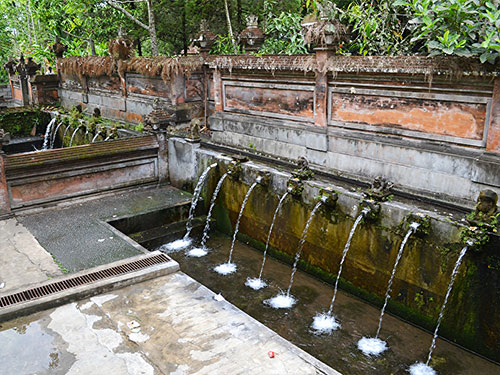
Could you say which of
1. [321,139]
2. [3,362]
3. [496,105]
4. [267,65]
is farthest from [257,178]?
[3,362]

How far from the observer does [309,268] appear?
25.6 feet

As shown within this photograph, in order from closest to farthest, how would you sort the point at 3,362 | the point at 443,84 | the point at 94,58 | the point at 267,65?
the point at 3,362, the point at 443,84, the point at 267,65, the point at 94,58

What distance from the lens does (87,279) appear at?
19.0 feet

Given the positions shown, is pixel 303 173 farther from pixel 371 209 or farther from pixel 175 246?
pixel 175 246

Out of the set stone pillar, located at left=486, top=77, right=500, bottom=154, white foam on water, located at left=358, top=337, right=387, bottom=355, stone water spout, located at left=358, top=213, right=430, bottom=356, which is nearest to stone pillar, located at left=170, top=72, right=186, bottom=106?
stone water spout, located at left=358, top=213, right=430, bottom=356

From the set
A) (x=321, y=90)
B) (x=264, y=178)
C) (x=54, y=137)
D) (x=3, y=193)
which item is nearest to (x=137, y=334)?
(x=264, y=178)

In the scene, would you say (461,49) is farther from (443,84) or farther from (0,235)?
(0,235)

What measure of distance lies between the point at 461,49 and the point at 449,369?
4.22 m

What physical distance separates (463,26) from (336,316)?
4525 mm

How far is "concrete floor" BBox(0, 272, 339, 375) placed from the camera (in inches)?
167

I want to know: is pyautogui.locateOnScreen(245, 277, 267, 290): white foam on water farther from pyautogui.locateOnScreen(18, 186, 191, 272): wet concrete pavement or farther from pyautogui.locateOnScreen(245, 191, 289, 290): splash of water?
pyautogui.locateOnScreen(18, 186, 191, 272): wet concrete pavement

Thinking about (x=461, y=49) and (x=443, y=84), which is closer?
(x=461, y=49)

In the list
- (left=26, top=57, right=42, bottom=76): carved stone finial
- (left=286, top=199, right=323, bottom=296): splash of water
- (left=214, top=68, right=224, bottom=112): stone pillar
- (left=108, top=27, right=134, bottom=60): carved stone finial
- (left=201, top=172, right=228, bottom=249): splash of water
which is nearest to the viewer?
(left=286, top=199, right=323, bottom=296): splash of water

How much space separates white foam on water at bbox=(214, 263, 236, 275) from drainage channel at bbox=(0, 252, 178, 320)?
1.80 metres
